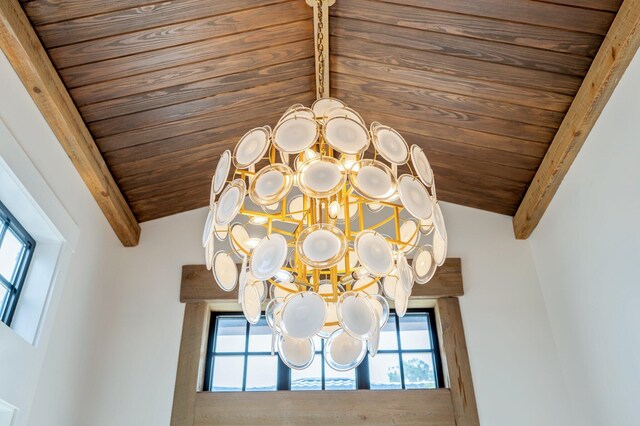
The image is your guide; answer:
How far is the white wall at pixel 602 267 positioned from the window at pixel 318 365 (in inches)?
32.4

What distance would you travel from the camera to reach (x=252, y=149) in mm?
2172

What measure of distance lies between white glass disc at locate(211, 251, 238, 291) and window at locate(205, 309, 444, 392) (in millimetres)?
1374

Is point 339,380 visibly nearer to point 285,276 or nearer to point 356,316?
point 285,276

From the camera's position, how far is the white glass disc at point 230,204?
1986 millimetres

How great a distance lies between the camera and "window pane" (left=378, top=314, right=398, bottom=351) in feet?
11.9

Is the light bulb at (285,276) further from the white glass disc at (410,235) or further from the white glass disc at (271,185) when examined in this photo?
the white glass disc at (410,235)

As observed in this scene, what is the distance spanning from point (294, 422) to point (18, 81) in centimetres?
229

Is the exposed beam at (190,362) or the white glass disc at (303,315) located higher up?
the exposed beam at (190,362)

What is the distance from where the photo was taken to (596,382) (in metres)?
3.06

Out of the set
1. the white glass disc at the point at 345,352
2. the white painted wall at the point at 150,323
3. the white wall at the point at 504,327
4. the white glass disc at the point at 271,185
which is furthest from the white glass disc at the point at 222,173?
the white wall at the point at 504,327

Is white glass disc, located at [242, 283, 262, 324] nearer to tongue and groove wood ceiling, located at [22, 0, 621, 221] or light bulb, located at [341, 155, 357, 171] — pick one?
light bulb, located at [341, 155, 357, 171]

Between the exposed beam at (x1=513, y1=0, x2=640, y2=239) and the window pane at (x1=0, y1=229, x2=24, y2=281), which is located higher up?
the exposed beam at (x1=513, y1=0, x2=640, y2=239)

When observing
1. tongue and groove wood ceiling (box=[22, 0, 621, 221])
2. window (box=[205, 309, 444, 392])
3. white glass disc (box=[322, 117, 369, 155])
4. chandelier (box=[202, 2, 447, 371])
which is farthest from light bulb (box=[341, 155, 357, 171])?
window (box=[205, 309, 444, 392])

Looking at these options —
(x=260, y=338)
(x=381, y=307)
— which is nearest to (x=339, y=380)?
(x=260, y=338)
